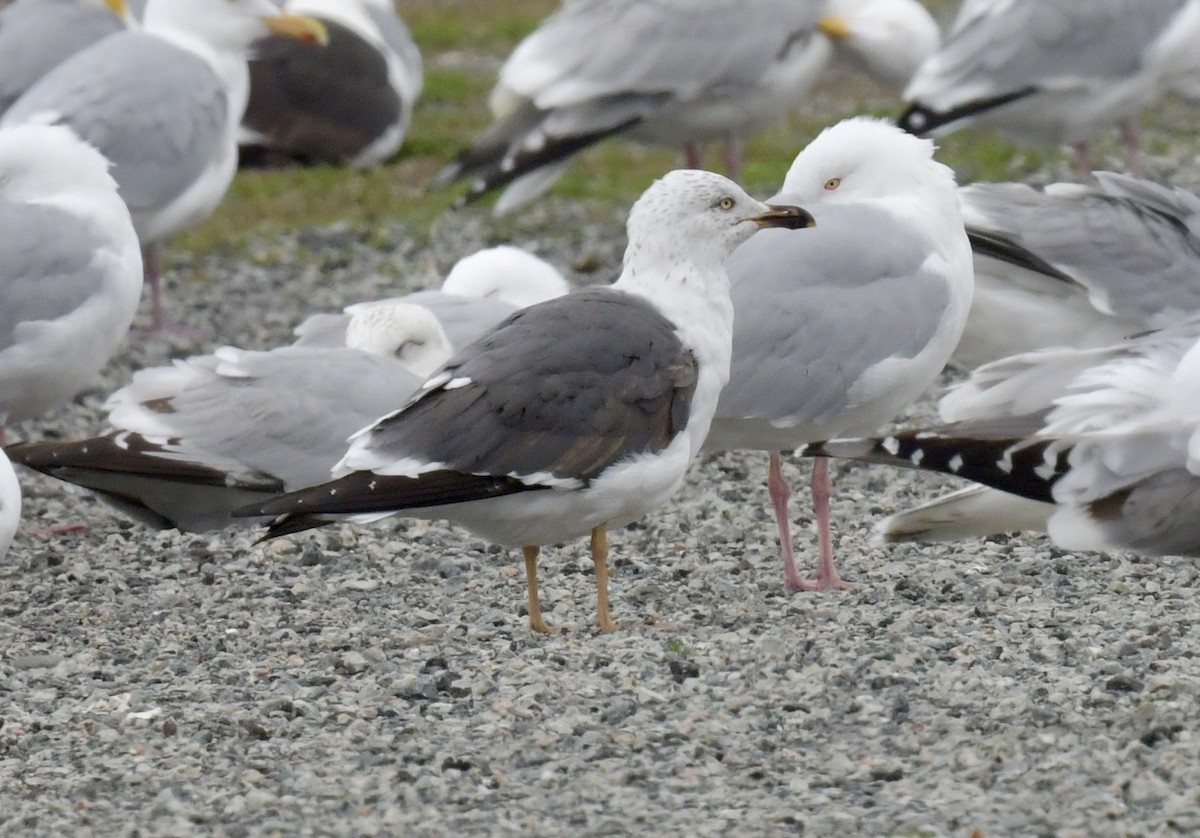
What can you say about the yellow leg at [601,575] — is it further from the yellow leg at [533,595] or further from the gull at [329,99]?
the gull at [329,99]

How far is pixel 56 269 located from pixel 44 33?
4405 mm

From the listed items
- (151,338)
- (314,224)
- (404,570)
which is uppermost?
(314,224)

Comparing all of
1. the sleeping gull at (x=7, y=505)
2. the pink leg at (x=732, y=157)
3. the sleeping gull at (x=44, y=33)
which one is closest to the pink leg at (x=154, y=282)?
the sleeping gull at (x=44, y=33)

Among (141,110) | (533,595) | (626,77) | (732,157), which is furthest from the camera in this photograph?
(732,157)

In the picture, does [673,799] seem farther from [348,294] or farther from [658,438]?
[348,294]

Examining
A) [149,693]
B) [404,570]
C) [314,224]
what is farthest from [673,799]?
[314,224]

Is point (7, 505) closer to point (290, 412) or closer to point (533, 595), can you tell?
point (290, 412)

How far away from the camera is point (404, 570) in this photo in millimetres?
6344

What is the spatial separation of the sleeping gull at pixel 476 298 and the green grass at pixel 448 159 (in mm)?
3791

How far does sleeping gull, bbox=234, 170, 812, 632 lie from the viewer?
4.94 meters

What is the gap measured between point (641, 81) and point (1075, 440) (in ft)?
18.5

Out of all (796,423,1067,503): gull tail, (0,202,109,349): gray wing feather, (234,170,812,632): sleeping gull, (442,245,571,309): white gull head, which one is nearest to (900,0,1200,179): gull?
(442,245,571,309): white gull head

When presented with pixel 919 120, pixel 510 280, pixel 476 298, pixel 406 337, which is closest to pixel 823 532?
pixel 406 337

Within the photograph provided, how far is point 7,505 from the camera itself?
587 centimetres
